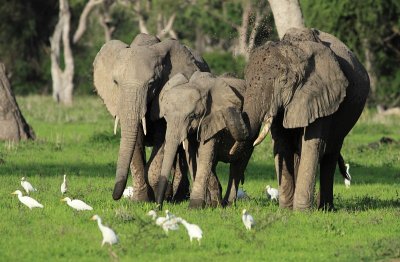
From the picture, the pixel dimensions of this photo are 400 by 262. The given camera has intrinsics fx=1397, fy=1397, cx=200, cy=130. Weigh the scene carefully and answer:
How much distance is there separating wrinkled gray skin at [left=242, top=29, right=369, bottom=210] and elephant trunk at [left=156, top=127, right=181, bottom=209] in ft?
2.97

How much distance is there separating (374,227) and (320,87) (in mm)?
1869

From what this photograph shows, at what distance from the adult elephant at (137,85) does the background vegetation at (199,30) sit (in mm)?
18466

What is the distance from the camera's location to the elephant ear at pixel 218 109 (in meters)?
16.6

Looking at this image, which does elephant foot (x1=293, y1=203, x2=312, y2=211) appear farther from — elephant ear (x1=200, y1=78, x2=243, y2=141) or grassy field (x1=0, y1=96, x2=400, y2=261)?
elephant ear (x1=200, y1=78, x2=243, y2=141)

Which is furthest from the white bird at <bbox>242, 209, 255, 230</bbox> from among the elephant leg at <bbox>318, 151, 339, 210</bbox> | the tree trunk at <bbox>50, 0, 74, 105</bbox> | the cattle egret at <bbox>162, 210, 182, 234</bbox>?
the tree trunk at <bbox>50, 0, 74, 105</bbox>

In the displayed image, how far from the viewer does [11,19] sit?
2571 inches

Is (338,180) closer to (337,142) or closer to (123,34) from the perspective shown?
(337,142)

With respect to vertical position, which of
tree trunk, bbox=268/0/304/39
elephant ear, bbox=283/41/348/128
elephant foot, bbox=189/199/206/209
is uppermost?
elephant ear, bbox=283/41/348/128

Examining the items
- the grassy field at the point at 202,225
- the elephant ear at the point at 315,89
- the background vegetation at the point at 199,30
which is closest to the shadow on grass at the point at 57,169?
the grassy field at the point at 202,225

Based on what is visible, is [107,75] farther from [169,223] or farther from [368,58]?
[368,58]

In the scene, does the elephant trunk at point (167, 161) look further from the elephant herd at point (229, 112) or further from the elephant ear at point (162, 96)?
the elephant ear at point (162, 96)

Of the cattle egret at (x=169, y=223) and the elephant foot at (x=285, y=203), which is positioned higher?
the cattle egret at (x=169, y=223)

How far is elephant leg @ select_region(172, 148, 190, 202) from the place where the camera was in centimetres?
1828

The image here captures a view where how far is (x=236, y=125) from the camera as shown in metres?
16.4
